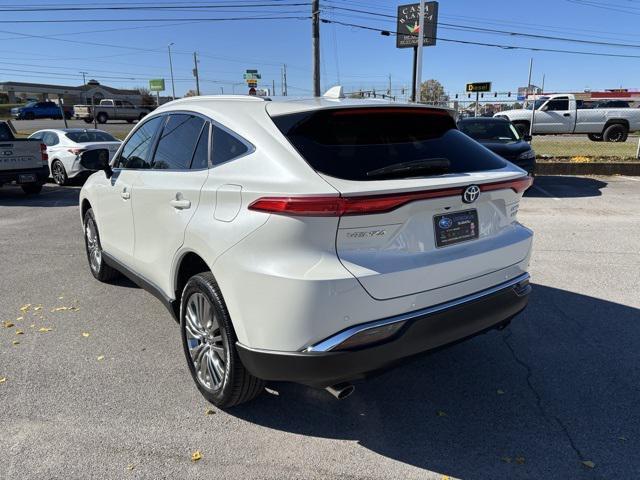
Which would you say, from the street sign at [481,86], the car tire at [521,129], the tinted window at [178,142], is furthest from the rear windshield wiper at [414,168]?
the street sign at [481,86]

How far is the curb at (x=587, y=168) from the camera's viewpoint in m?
14.0

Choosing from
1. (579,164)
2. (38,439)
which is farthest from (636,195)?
(38,439)

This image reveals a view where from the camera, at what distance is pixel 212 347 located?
3.06m

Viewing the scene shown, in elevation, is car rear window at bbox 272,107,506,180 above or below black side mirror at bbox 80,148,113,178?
above

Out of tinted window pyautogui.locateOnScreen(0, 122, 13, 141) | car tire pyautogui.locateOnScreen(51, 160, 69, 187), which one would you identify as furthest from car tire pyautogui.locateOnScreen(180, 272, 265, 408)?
car tire pyautogui.locateOnScreen(51, 160, 69, 187)

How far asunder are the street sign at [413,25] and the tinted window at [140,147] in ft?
95.4

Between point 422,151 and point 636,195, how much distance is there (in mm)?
10160

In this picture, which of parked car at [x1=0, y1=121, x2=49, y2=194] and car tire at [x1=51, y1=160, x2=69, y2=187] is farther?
car tire at [x1=51, y1=160, x2=69, y2=187]

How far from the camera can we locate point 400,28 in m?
32.1

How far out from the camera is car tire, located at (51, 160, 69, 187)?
1325 cm

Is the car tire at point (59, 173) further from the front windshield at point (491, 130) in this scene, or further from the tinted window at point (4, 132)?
the front windshield at point (491, 130)

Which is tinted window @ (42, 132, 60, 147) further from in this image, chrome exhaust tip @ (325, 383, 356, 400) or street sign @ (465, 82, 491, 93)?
street sign @ (465, 82, 491, 93)

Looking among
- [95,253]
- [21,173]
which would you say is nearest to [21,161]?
[21,173]

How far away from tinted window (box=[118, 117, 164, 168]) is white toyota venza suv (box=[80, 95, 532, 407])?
0.68 m
